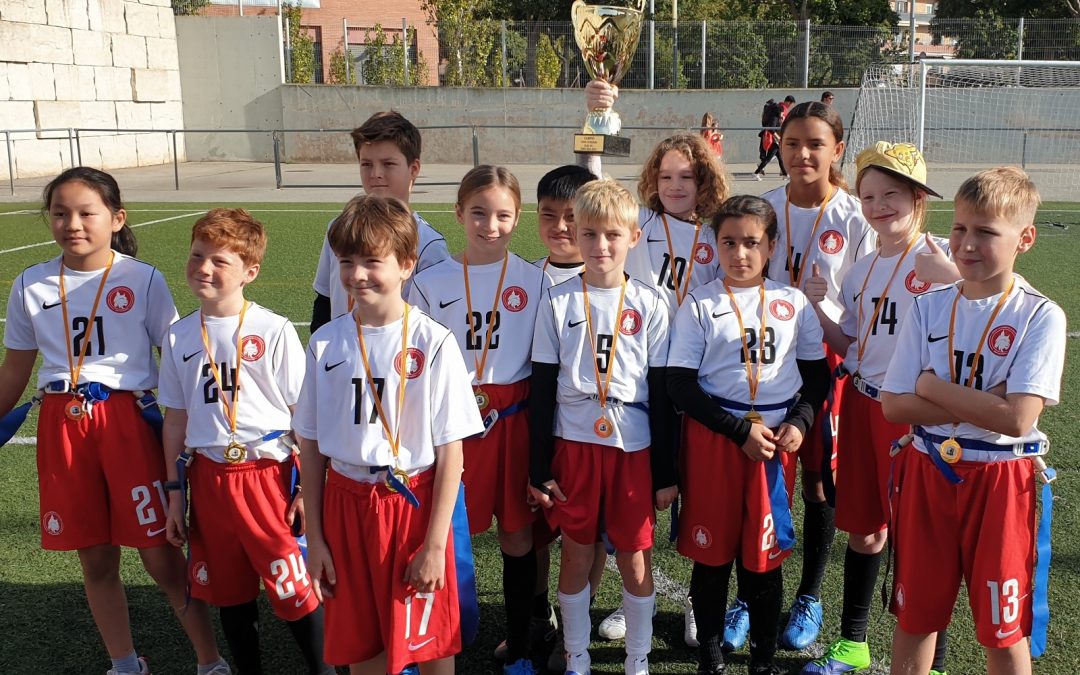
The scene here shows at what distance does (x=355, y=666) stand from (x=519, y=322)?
123 cm

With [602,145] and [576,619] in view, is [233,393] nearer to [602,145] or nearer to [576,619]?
[576,619]

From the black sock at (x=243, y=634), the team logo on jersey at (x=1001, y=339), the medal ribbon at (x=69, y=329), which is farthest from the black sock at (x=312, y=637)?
the team logo on jersey at (x=1001, y=339)

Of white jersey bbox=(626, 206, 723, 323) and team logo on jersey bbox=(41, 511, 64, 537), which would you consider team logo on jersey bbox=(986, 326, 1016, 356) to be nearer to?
white jersey bbox=(626, 206, 723, 323)

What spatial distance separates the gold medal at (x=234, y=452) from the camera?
9.53 ft

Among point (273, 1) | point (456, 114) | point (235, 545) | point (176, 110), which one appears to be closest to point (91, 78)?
point (176, 110)

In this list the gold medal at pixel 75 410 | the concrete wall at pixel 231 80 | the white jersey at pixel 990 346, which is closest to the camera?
the white jersey at pixel 990 346

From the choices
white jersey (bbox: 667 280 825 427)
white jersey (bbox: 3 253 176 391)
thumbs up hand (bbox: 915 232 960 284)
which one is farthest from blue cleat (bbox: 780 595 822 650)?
white jersey (bbox: 3 253 176 391)

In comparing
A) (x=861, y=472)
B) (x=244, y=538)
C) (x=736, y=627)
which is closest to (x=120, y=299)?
(x=244, y=538)

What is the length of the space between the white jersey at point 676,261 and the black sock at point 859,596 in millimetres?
1157

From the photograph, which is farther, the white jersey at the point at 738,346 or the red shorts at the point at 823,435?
the red shorts at the point at 823,435

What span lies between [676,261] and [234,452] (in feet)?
5.66

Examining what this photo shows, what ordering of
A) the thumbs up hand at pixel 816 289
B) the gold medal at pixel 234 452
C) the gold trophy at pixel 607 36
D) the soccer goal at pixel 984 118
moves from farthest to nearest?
the soccer goal at pixel 984 118 < the gold trophy at pixel 607 36 < the thumbs up hand at pixel 816 289 < the gold medal at pixel 234 452

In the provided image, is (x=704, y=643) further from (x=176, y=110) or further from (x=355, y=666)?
(x=176, y=110)

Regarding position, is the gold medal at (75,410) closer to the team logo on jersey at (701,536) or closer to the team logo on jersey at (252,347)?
the team logo on jersey at (252,347)
